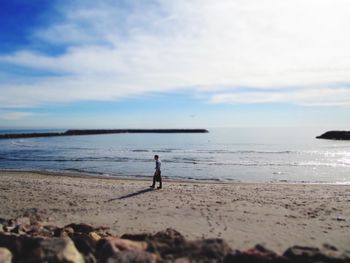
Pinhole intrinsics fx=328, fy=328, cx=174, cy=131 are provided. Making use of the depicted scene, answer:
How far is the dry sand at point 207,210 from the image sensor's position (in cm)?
852

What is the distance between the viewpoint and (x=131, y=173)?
79.9ft

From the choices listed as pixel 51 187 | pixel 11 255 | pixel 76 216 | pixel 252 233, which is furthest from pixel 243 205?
pixel 51 187

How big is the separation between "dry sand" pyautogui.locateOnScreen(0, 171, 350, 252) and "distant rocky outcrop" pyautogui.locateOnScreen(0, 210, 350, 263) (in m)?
1.09

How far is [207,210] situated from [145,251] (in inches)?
204

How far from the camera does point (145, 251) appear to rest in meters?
6.21

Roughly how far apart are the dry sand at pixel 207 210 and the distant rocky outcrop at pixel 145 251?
1087mm

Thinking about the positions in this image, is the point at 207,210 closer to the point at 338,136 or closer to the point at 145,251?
the point at 145,251

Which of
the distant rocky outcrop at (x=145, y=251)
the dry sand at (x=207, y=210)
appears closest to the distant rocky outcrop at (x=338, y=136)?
the dry sand at (x=207, y=210)

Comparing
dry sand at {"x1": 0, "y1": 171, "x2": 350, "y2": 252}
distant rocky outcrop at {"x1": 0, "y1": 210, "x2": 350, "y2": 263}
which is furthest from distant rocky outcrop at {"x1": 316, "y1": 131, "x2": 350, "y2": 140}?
distant rocky outcrop at {"x1": 0, "y1": 210, "x2": 350, "y2": 263}

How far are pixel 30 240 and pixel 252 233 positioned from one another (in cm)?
534

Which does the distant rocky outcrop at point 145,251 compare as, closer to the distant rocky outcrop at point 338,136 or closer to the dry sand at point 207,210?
the dry sand at point 207,210

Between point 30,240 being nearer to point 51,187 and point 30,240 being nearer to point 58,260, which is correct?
point 58,260

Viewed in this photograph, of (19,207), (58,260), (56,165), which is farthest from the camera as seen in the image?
(56,165)

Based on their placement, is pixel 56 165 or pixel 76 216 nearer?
pixel 76 216
